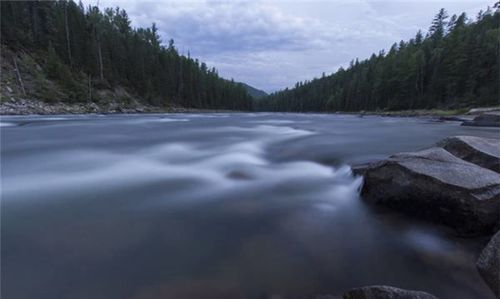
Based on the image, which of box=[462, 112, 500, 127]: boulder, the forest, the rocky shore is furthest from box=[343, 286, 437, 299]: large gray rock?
the forest

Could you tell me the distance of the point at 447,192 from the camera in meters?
4.17

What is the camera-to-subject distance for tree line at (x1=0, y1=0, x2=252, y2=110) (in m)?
41.3

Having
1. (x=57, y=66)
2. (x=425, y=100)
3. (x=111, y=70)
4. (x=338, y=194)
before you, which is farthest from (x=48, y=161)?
(x=425, y=100)

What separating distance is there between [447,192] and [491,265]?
120cm

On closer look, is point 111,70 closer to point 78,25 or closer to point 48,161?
point 78,25

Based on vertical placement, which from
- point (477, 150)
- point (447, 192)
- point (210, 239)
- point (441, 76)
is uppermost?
point (441, 76)

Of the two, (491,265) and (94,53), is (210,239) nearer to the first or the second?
(491,265)

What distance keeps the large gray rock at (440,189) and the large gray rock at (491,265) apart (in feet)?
2.48

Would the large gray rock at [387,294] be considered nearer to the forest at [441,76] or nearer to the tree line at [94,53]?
the tree line at [94,53]

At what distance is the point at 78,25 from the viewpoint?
53062mm

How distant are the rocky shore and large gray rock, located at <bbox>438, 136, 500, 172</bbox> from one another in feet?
0.05

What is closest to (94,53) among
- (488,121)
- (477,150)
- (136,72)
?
(136,72)

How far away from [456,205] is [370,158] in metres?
4.73

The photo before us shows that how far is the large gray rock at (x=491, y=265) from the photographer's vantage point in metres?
3.05
